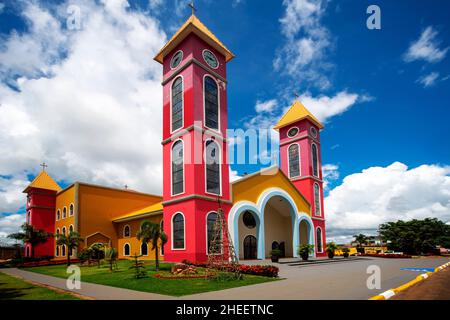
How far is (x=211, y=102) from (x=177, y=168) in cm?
585

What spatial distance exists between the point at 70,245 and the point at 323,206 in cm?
2729

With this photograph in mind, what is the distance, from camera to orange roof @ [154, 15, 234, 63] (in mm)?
24191

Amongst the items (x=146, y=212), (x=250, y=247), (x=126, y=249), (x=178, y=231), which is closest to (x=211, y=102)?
(x=178, y=231)

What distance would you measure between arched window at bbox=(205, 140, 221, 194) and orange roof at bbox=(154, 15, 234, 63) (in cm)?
828

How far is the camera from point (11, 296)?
10.8m

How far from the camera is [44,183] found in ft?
130

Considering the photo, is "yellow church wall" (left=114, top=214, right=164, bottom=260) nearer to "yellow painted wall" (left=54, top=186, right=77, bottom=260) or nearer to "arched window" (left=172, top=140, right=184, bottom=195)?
"yellow painted wall" (left=54, top=186, right=77, bottom=260)

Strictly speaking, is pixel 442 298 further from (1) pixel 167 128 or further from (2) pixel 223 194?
(1) pixel 167 128

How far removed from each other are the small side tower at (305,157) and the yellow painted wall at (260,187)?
11.3 ft

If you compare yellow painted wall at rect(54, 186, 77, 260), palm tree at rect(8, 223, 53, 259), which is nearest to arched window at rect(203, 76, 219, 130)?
yellow painted wall at rect(54, 186, 77, 260)

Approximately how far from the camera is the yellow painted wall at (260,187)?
84.7ft

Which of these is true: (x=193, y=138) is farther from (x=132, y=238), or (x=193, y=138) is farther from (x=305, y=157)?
(x=305, y=157)

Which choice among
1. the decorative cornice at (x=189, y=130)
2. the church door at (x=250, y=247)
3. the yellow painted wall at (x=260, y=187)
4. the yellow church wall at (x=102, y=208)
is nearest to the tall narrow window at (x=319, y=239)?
the yellow painted wall at (x=260, y=187)
